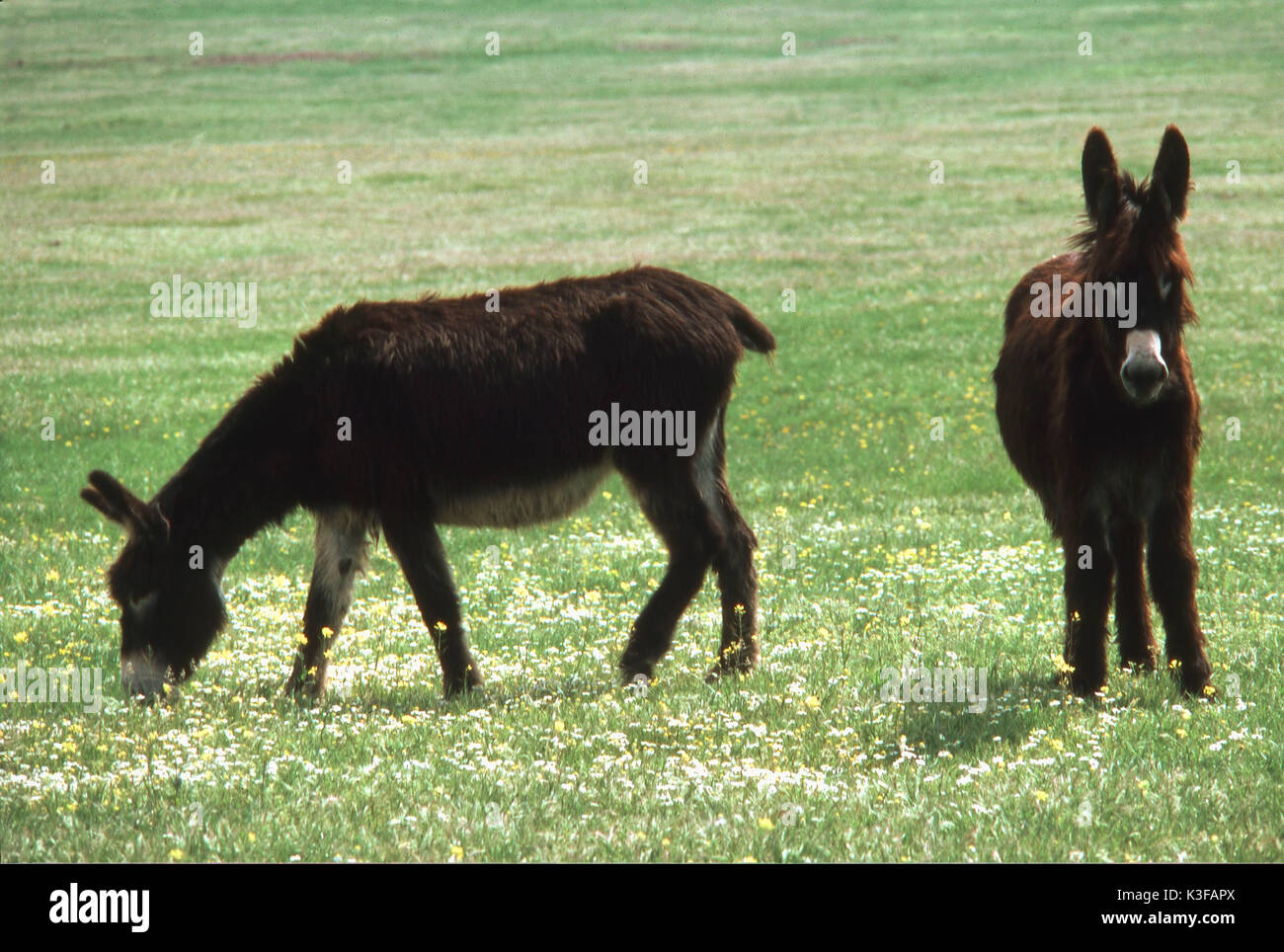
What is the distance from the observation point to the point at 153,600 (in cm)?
702

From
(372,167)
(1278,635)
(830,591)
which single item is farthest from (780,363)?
(372,167)

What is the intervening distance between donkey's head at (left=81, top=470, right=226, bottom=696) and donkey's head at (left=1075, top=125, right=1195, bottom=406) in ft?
14.2

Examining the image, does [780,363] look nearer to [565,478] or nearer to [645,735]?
[565,478]

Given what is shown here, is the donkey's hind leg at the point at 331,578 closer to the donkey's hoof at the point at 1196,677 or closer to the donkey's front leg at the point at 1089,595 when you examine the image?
the donkey's front leg at the point at 1089,595

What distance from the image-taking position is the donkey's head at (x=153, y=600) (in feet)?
22.8

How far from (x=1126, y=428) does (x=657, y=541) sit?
5.27 m

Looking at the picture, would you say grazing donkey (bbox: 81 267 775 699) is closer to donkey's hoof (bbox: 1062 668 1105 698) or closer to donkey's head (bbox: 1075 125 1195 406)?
donkey's hoof (bbox: 1062 668 1105 698)

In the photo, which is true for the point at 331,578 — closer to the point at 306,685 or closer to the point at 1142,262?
the point at 306,685

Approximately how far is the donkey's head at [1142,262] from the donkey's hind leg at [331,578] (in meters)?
3.61

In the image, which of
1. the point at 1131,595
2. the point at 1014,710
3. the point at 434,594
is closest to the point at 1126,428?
the point at 1131,595

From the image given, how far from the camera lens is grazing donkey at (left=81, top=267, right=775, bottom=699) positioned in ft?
23.3

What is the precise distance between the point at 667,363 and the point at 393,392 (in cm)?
138

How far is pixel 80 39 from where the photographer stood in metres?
74.4

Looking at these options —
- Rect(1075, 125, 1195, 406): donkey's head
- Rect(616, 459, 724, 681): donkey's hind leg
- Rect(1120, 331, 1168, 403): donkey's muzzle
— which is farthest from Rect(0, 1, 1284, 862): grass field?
Rect(1075, 125, 1195, 406): donkey's head
